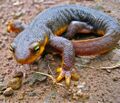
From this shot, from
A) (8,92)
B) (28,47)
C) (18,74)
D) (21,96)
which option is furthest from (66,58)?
(8,92)

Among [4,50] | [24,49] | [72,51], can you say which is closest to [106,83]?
[72,51]

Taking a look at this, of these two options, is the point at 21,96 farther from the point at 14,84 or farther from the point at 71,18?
the point at 71,18

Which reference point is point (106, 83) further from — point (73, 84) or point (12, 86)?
point (12, 86)

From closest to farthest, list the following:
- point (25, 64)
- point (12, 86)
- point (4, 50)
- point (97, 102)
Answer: point (97, 102) → point (12, 86) → point (25, 64) → point (4, 50)

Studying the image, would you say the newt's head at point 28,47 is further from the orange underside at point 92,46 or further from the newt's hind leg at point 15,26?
the newt's hind leg at point 15,26

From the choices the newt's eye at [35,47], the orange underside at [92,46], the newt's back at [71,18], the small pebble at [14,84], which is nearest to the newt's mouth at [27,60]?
the newt's eye at [35,47]

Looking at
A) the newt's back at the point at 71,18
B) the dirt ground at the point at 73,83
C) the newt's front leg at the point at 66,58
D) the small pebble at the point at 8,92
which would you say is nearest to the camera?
the dirt ground at the point at 73,83
